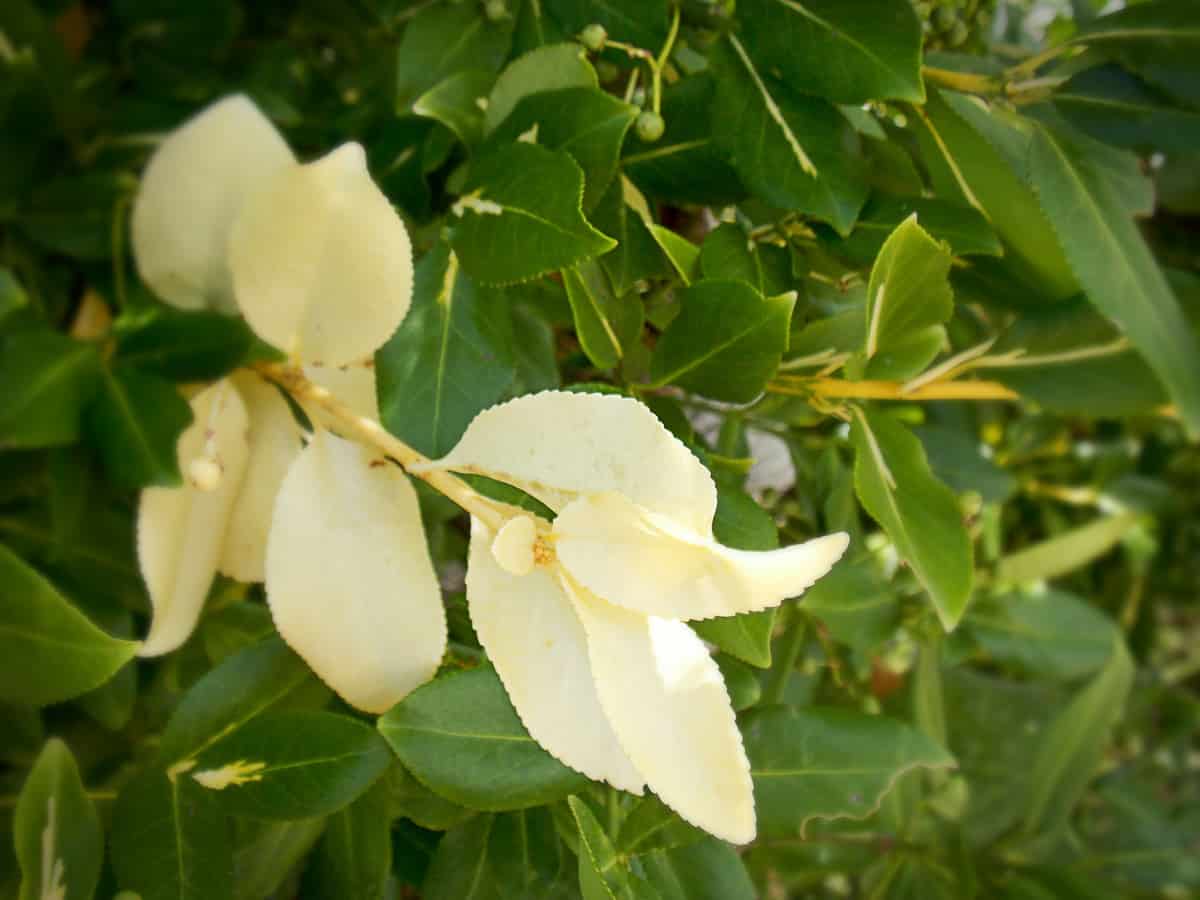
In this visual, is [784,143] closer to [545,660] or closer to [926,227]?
[926,227]

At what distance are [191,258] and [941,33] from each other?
0.37 m

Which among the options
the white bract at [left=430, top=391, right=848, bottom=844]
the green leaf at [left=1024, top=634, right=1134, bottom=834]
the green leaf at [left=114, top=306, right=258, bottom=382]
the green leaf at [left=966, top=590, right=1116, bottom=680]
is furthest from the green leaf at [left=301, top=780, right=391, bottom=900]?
the green leaf at [left=1024, top=634, right=1134, bottom=834]

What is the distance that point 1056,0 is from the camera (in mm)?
840

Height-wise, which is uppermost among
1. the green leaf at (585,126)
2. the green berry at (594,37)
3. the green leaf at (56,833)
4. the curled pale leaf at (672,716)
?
the green berry at (594,37)

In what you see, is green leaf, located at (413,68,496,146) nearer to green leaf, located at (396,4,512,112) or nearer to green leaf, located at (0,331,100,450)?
green leaf, located at (396,4,512,112)

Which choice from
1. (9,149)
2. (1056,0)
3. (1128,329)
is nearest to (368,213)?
(1128,329)

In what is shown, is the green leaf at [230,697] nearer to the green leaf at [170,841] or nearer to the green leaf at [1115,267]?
the green leaf at [170,841]

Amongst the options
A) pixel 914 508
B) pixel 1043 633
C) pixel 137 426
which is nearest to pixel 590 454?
pixel 914 508

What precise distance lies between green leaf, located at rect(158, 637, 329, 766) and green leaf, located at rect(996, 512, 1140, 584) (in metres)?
0.54

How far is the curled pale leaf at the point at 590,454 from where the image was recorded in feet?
1.09

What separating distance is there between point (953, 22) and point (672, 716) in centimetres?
35

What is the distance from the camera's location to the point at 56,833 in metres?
0.38

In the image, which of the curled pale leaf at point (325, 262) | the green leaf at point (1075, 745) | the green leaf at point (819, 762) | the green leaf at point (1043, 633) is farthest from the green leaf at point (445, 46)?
the green leaf at point (1075, 745)

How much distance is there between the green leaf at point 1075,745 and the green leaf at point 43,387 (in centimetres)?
69
